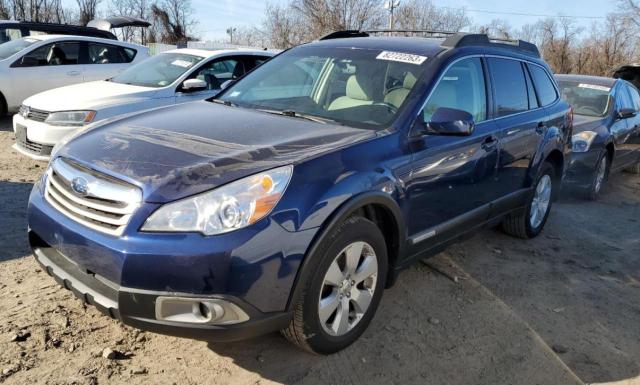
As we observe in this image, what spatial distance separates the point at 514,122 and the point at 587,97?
13.9ft

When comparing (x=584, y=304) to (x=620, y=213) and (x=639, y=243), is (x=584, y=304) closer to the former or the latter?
(x=639, y=243)

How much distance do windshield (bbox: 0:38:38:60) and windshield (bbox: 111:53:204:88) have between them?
9.89 ft

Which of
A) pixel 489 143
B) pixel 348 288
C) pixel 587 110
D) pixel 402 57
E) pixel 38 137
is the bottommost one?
pixel 38 137

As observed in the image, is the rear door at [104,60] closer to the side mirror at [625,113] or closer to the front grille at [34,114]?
the front grille at [34,114]

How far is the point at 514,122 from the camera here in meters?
4.31

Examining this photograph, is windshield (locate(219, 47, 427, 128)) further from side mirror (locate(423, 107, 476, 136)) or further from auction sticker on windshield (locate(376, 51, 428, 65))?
side mirror (locate(423, 107, 476, 136))

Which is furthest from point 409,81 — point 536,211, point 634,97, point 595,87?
point 634,97

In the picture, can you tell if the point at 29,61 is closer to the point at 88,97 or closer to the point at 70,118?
the point at 88,97

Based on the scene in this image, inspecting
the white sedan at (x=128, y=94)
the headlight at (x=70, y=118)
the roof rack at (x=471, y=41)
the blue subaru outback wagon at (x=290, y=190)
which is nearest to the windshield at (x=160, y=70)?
the white sedan at (x=128, y=94)

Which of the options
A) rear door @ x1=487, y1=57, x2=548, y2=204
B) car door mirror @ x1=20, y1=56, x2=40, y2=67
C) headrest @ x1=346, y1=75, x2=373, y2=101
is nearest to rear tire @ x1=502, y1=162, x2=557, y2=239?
rear door @ x1=487, y1=57, x2=548, y2=204

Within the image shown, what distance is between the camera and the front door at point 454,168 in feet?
10.8

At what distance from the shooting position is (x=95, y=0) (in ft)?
102

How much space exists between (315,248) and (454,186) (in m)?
1.42

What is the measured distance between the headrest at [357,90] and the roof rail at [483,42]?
70cm
